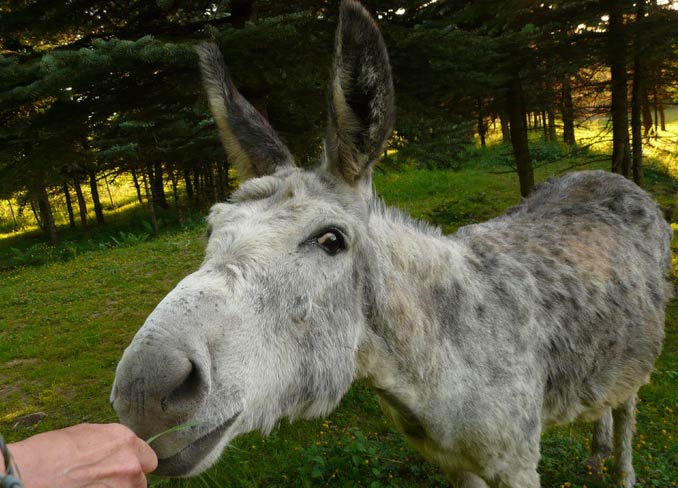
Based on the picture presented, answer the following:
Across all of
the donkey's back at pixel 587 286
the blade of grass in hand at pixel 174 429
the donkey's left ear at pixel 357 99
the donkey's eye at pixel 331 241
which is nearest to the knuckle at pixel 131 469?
the blade of grass in hand at pixel 174 429

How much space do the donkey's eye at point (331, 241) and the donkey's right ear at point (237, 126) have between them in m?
0.81

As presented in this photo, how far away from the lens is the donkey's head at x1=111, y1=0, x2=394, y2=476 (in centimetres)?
140

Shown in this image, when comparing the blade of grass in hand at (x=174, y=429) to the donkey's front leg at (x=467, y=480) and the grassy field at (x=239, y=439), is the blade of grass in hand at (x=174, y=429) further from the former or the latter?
the donkey's front leg at (x=467, y=480)

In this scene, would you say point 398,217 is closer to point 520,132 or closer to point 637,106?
point 520,132

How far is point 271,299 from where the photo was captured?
1.74 metres

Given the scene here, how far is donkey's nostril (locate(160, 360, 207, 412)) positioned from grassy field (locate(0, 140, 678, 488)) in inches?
22.5

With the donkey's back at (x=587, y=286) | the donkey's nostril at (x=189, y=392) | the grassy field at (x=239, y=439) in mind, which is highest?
the donkey's nostril at (x=189, y=392)

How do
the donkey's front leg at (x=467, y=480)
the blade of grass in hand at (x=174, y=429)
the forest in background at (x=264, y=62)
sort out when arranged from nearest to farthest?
the blade of grass in hand at (x=174, y=429) < the donkey's front leg at (x=467, y=480) < the forest in background at (x=264, y=62)

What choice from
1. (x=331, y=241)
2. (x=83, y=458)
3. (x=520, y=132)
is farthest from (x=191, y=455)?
(x=520, y=132)

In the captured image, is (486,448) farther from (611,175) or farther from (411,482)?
(611,175)

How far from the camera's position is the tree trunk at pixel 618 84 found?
7578mm

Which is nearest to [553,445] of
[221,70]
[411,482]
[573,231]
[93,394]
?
[411,482]

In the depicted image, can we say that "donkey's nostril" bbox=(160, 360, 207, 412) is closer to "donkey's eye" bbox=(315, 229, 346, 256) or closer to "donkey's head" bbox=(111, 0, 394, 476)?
"donkey's head" bbox=(111, 0, 394, 476)

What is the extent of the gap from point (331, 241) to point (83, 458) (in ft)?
3.93
